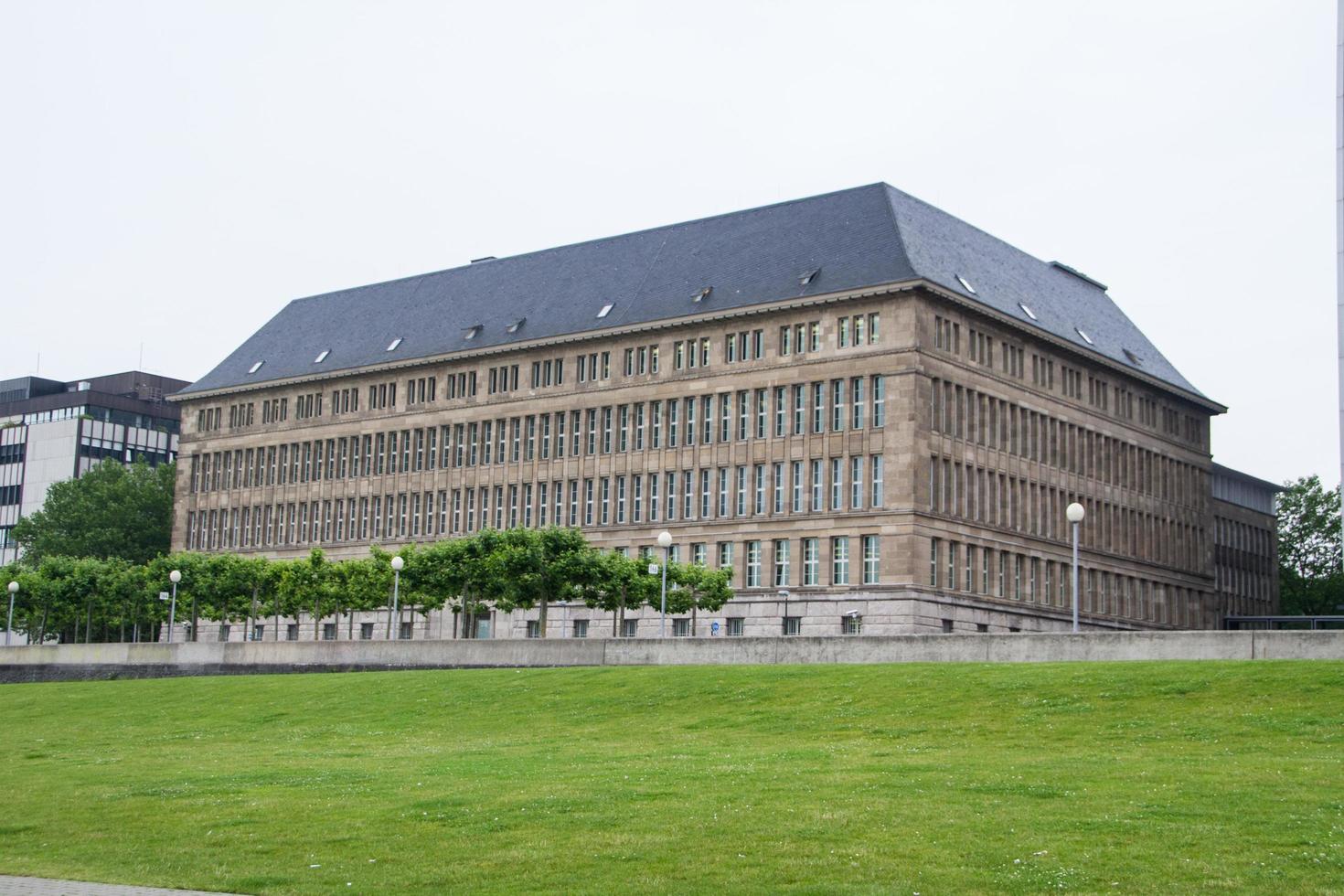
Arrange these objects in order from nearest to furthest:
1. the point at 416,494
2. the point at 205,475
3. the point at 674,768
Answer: the point at 674,768 → the point at 416,494 → the point at 205,475

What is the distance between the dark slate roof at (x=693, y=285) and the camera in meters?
91.4

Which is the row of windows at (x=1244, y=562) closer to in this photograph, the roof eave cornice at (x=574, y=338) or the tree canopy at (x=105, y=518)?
the roof eave cornice at (x=574, y=338)

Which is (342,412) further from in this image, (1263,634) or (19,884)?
(19,884)

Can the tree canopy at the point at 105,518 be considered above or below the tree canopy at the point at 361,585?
above

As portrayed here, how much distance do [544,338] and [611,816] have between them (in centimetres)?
7622

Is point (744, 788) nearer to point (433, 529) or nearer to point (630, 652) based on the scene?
point (630, 652)

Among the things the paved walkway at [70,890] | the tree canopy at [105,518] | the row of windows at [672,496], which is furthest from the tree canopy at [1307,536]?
the paved walkway at [70,890]

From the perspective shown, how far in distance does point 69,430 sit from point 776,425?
3096 inches

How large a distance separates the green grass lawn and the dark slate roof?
47487mm

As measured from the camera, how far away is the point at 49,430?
148 metres

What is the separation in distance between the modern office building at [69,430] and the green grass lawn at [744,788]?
105885 mm

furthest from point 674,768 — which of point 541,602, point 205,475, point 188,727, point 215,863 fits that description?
point 205,475

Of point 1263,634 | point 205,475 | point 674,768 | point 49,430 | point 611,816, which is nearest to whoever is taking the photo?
point 611,816

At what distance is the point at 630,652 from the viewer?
174 feet
